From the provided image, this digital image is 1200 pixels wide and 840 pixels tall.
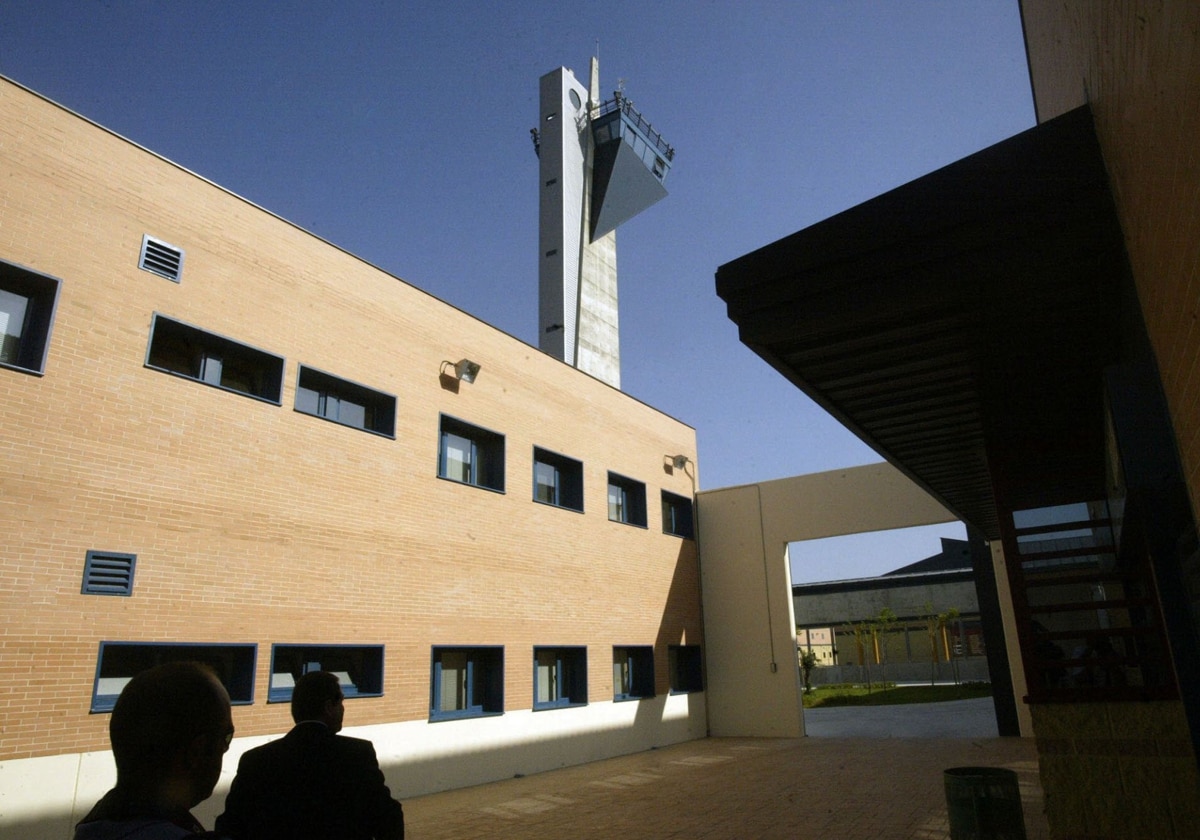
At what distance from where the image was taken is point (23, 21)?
8.73 metres

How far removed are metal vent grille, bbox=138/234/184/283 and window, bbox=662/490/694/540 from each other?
11.7m

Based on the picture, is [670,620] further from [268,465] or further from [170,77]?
[170,77]

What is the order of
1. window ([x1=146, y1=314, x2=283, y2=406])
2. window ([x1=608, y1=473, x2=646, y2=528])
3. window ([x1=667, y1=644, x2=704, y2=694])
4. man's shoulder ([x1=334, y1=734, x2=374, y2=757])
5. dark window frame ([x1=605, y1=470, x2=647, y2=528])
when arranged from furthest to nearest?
window ([x1=667, y1=644, x2=704, y2=694]) → dark window frame ([x1=605, y1=470, x2=647, y2=528]) → window ([x1=608, y1=473, x2=646, y2=528]) → window ([x1=146, y1=314, x2=283, y2=406]) → man's shoulder ([x1=334, y1=734, x2=374, y2=757])

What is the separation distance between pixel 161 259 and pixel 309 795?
8.14 m

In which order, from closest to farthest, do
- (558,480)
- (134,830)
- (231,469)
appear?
(134,830) < (231,469) < (558,480)

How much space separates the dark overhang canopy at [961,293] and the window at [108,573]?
713 cm

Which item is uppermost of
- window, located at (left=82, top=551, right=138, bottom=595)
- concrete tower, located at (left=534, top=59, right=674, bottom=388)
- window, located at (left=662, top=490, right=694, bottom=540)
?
concrete tower, located at (left=534, top=59, right=674, bottom=388)

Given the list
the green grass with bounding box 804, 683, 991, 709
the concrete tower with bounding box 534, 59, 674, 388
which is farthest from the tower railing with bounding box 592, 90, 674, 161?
the green grass with bounding box 804, 683, 991, 709

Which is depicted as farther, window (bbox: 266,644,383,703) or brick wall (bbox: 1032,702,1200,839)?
window (bbox: 266,644,383,703)

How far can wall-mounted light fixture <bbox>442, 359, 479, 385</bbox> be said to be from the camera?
41.6 ft

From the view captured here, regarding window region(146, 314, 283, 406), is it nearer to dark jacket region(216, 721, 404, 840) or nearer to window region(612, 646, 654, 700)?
dark jacket region(216, 721, 404, 840)

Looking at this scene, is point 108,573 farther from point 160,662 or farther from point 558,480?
point 558,480

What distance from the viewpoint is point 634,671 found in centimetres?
1633

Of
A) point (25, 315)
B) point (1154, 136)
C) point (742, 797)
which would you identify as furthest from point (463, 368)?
point (1154, 136)
